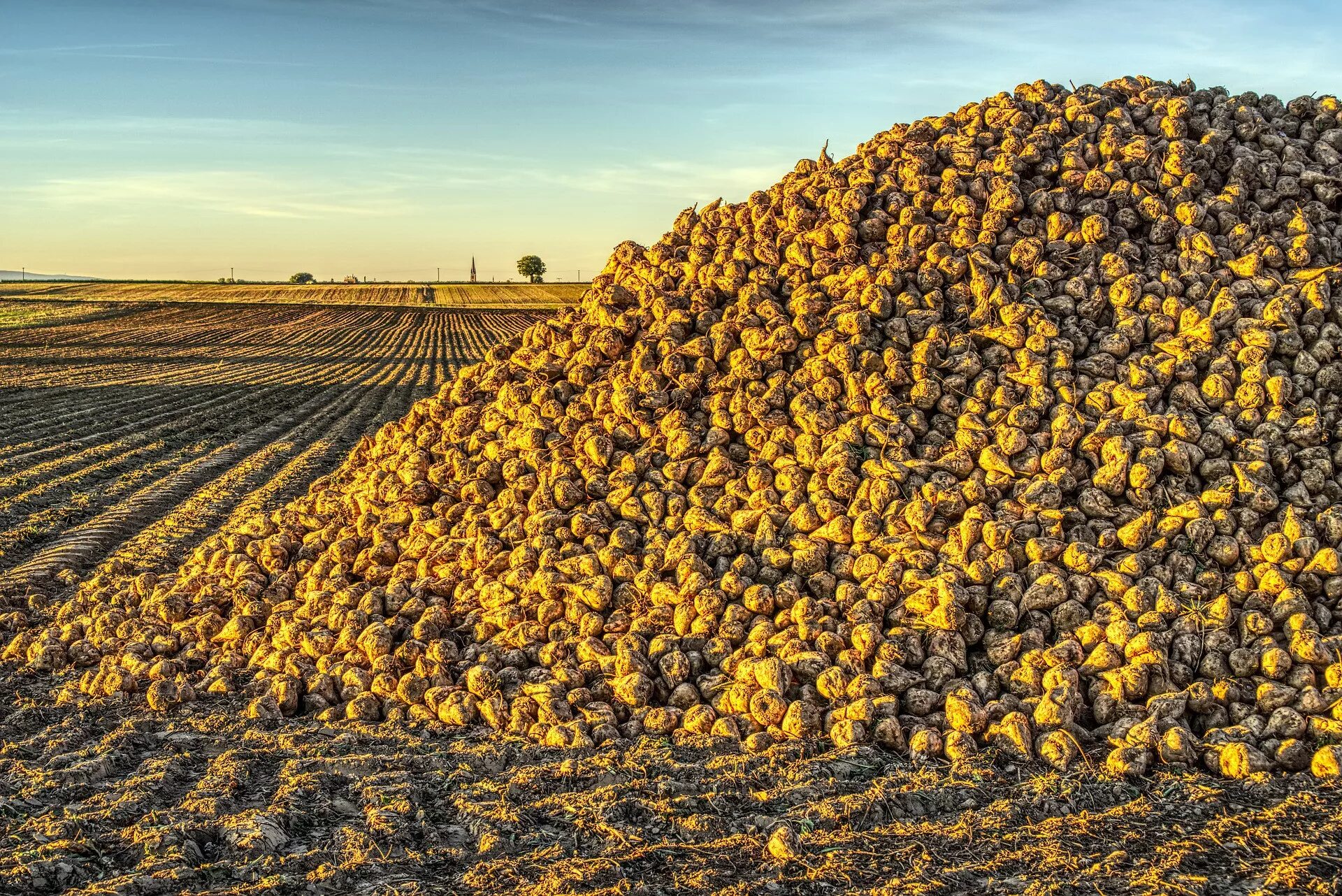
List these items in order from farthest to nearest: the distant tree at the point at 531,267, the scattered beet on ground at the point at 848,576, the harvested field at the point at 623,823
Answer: the distant tree at the point at 531,267 → the scattered beet on ground at the point at 848,576 → the harvested field at the point at 623,823

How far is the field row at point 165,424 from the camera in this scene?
795 centimetres

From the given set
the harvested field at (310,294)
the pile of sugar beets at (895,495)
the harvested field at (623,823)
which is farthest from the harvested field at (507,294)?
the harvested field at (623,823)

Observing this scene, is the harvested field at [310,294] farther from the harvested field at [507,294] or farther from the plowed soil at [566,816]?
the plowed soil at [566,816]

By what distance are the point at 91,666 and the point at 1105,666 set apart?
15.2 ft

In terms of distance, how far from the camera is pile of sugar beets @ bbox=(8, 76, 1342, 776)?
150 inches

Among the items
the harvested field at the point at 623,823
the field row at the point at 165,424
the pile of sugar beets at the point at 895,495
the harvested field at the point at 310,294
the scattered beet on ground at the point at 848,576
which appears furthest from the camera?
the harvested field at the point at 310,294

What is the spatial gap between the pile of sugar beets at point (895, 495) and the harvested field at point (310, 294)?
43.2 m

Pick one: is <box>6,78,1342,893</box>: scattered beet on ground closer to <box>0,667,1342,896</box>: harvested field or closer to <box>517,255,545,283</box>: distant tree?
<box>0,667,1342,896</box>: harvested field

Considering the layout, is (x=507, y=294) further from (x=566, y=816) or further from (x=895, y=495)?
(x=566, y=816)

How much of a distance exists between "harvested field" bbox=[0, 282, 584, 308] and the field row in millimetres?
17771

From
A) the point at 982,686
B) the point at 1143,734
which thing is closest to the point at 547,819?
the point at 982,686

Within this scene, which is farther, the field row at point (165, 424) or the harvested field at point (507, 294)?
the harvested field at point (507, 294)

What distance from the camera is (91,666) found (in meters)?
4.88

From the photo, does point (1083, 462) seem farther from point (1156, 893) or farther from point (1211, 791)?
point (1156, 893)
